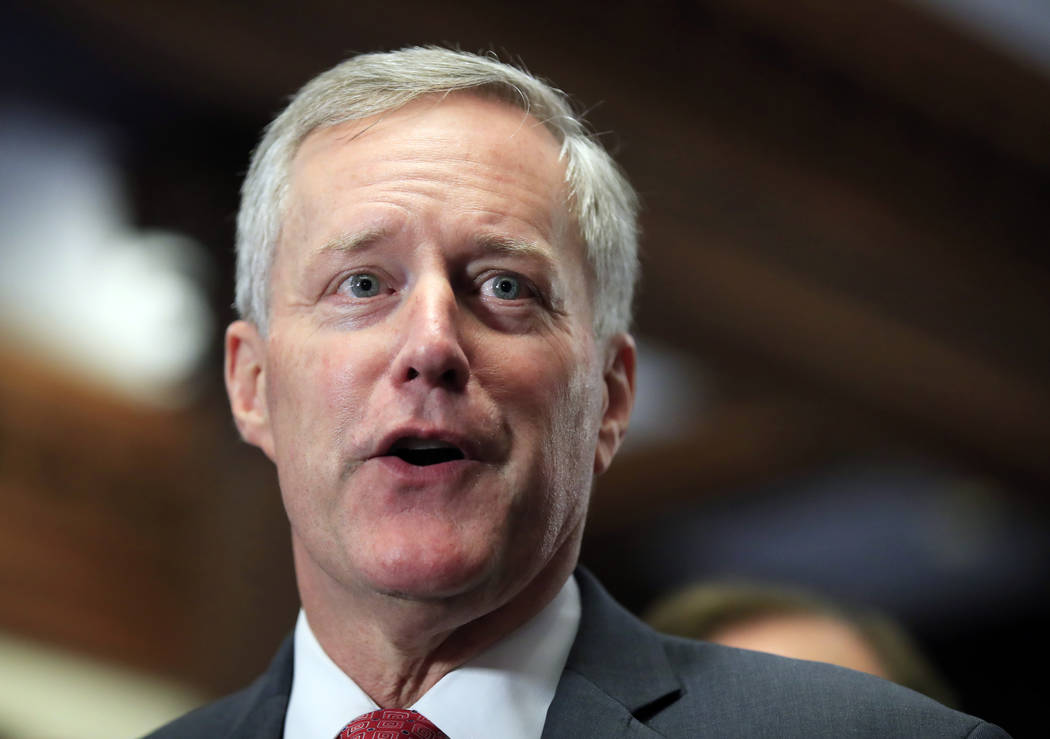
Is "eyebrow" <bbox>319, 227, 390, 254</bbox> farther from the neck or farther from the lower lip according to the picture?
the neck

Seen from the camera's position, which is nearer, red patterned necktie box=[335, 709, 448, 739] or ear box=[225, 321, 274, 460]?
red patterned necktie box=[335, 709, 448, 739]

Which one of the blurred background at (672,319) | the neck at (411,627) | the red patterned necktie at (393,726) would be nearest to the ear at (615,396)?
the neck at (411,627)

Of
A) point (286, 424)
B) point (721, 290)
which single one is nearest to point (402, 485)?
point (286, 424)

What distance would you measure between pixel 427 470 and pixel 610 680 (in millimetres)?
320

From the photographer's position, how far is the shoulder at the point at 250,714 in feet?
4.91

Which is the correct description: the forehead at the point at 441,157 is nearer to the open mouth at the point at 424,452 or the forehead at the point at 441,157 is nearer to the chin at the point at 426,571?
the open mouth at the point at 424,452

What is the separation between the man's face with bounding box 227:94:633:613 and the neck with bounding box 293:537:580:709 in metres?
0.02

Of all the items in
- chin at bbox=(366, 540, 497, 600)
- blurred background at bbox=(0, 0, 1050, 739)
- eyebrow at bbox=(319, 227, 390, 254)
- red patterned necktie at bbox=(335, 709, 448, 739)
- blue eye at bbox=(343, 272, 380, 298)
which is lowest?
blurred background at bbox=(0, 0, 1050, 739)

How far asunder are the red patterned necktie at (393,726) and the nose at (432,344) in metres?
0.35

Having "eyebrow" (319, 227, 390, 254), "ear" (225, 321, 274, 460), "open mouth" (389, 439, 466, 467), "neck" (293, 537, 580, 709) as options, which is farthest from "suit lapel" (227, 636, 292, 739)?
"eyebrow" (319, 227, 390, 254)

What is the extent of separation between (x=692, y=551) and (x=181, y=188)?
304 centimetres

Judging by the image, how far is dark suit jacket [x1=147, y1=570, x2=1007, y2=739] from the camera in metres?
1.31

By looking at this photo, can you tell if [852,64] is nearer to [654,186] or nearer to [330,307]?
[654,186]

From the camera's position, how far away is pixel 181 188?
4.45 m
